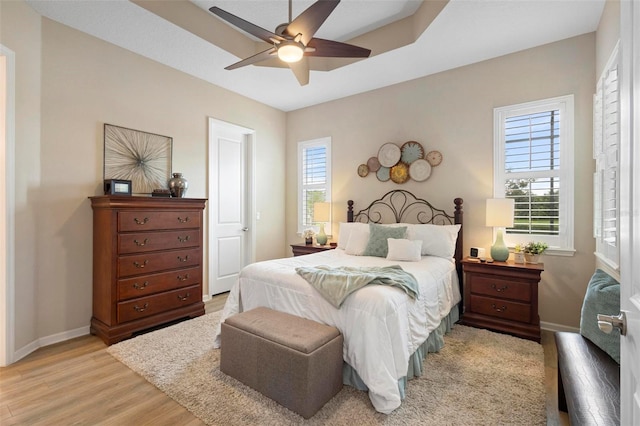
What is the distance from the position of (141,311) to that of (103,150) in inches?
66.8

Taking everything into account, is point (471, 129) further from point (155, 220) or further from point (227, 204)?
point (155, 220)

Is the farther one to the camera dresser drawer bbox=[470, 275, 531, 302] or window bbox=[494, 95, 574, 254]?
window bbox=[494, 95, 574, 254]

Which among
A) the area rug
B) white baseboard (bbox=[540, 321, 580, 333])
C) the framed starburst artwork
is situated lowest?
the area rug

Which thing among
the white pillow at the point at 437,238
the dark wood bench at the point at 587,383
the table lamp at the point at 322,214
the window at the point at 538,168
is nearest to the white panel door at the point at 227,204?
the table lamp at the point at 322,214

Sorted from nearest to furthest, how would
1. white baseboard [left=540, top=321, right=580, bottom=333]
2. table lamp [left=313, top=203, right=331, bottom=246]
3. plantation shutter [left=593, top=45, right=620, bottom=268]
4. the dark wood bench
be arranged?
the dark wood bench → plantation shutter [left=593, top=45, right=620, bottom=268] → white baseboard [left=540, top=321, right=580, bottom=333] → table lamp [left=313, top=203, right=331, bottom=246]

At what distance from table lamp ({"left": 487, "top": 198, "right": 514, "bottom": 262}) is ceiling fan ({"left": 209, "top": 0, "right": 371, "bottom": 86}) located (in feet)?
6.57

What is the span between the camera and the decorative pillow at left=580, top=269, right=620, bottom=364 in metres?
1.72

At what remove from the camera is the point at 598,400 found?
137 cm

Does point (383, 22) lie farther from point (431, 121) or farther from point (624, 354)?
point (624, 354)

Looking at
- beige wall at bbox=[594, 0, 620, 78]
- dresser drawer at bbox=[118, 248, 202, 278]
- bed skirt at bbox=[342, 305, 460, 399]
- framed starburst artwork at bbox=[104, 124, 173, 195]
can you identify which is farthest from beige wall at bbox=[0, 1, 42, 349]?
beige wall at bbox=[594, 0, 620, 78]

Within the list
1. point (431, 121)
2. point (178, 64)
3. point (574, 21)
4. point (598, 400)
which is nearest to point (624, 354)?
point (598, 400)

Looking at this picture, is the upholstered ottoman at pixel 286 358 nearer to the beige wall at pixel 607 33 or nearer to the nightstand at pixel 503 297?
the nightstand at pixel 503 297

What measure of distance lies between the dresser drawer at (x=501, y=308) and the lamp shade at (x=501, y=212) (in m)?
0.76

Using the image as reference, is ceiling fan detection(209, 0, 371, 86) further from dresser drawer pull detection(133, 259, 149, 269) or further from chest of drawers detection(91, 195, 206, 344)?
dresser drawer pull detection(133, 259, 149, 269)
